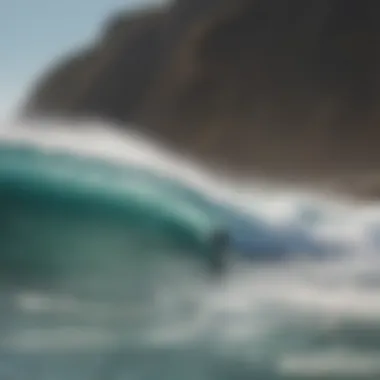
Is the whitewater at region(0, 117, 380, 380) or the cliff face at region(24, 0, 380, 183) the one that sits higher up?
the cliff face at region(24, 0, 380, 183)

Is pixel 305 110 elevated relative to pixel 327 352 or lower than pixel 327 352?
elevated

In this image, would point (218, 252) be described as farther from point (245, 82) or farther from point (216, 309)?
point (245, 82)

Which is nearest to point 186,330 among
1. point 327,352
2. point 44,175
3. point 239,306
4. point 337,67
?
point 239,306

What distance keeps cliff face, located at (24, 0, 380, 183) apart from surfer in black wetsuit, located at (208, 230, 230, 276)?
4.4 inches

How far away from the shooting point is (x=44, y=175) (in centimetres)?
137

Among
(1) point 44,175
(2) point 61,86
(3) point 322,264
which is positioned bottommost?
(3) point 322,264

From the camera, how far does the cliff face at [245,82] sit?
54.1 inches

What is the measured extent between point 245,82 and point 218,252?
27 cm

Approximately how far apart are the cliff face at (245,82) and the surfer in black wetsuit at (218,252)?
111 mm

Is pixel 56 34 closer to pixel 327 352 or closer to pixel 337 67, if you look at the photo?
pixel 337 67

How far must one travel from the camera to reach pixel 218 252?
1.35m

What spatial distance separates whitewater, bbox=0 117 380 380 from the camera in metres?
1.31

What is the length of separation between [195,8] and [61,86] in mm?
242

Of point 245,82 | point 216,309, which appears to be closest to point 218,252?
point 216,309
